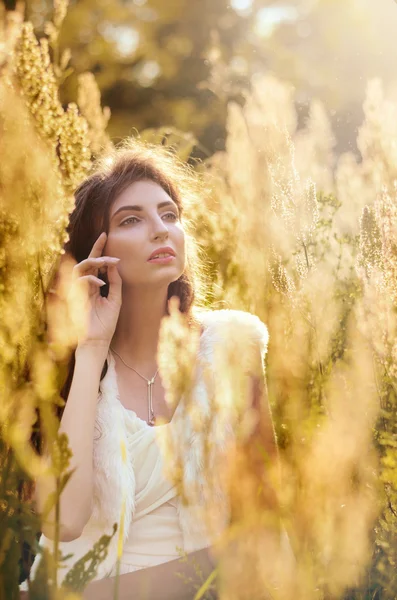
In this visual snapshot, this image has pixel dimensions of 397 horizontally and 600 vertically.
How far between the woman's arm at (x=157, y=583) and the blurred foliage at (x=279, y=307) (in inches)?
7.7

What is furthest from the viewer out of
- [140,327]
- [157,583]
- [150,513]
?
[140,327]

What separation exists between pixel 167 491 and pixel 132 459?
10cm

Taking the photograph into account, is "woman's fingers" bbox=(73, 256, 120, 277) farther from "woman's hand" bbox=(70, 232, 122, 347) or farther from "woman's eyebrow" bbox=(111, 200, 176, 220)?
"woman's eyebrow" bbox=(111, 200, 176, 220)

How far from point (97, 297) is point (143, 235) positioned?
181 mm

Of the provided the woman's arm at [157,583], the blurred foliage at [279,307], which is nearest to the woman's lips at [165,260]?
the blurred foliage at [279,307]

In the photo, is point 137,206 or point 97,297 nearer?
point 97,297

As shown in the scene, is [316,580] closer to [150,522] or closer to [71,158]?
[71,158]

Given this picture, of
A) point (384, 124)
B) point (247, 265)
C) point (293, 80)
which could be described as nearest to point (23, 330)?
point (384, 124)

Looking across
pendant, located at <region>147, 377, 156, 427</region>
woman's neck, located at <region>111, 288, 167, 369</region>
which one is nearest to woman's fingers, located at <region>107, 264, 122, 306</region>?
woman's neck, located at <region>111, 288, 167, 369</region>

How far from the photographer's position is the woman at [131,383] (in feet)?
4.62

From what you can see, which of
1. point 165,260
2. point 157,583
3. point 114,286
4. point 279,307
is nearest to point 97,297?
point 114,286

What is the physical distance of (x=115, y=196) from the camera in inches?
70.2

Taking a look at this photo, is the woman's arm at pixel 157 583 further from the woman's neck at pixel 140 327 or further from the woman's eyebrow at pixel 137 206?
the woman's eyebrow at pixel 137 206

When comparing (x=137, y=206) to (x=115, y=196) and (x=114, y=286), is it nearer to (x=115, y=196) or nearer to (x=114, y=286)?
(x=115, y=196)
